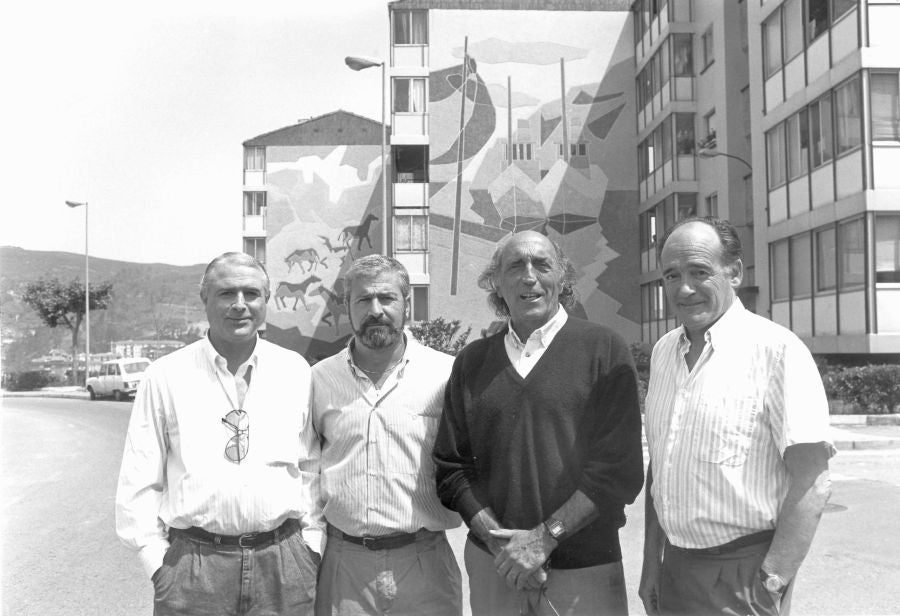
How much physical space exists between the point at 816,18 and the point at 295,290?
29.2 meters

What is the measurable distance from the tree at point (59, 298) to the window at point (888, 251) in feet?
139

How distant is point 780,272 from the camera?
872 inches

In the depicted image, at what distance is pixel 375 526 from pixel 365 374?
2.16 ft

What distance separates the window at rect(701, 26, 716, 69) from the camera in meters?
28.7

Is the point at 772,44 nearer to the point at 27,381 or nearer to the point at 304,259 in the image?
the point at 304,259

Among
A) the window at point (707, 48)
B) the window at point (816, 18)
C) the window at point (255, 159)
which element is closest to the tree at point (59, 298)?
the window at point (255, 159)

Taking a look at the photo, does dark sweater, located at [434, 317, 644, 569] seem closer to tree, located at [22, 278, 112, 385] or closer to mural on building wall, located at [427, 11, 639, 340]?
mural on building wall, located at [427, 11, 639, 340]

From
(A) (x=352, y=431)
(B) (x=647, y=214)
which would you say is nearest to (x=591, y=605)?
(A) (x=352, y=431)

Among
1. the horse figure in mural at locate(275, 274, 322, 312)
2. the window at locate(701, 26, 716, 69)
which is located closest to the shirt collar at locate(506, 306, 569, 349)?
the window at locate(701, 26, 716, 69)

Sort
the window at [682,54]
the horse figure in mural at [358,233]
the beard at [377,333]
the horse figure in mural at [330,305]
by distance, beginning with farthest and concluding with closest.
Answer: the horse figure in mural at [358,233]
the horse figure in mural at [330,305]
the window at [682,54]
the beard at [377,333]

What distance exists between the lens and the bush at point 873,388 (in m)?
16.4

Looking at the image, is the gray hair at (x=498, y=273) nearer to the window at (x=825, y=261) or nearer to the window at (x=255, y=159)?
the window at (x=825, y=261)

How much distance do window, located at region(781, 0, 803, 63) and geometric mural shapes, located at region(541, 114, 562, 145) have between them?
15315 millimetres

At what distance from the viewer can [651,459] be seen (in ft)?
10.3
